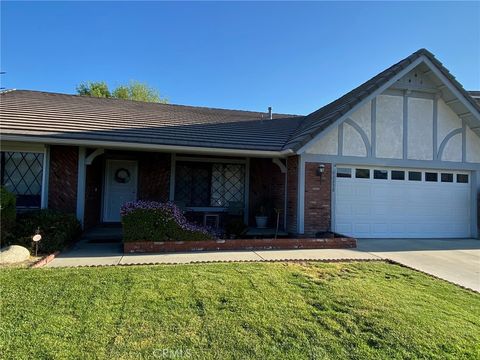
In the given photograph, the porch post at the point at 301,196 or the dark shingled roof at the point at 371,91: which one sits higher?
the dark shingled roof at the point at 371,91

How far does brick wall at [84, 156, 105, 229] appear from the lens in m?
9.50

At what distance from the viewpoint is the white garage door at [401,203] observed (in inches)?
388

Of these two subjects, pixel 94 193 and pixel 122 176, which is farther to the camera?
pixel 122 176

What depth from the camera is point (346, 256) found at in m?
7.18

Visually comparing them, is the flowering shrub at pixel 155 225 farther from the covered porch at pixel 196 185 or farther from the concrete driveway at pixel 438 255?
the concrete driveway at pixel 438 255

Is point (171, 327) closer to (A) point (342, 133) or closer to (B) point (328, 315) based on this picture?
(B) point (328, 315)

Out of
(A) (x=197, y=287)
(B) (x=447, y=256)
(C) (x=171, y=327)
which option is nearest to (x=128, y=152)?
(A) (x=197, y=287)

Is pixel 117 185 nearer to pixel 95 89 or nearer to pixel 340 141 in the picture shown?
pixel 340 141

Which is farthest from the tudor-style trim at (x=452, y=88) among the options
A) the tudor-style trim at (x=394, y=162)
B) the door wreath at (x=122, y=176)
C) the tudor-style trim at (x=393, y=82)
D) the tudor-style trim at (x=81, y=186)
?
the tudor-style trim at (x=81, y=186)

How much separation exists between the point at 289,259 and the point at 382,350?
11.2ft

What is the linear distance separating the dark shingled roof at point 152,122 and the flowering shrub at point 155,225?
2.22 m

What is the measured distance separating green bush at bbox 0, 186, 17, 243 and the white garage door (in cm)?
805

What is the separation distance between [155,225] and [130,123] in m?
4.15

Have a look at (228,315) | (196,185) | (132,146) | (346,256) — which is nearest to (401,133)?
(346,256)
